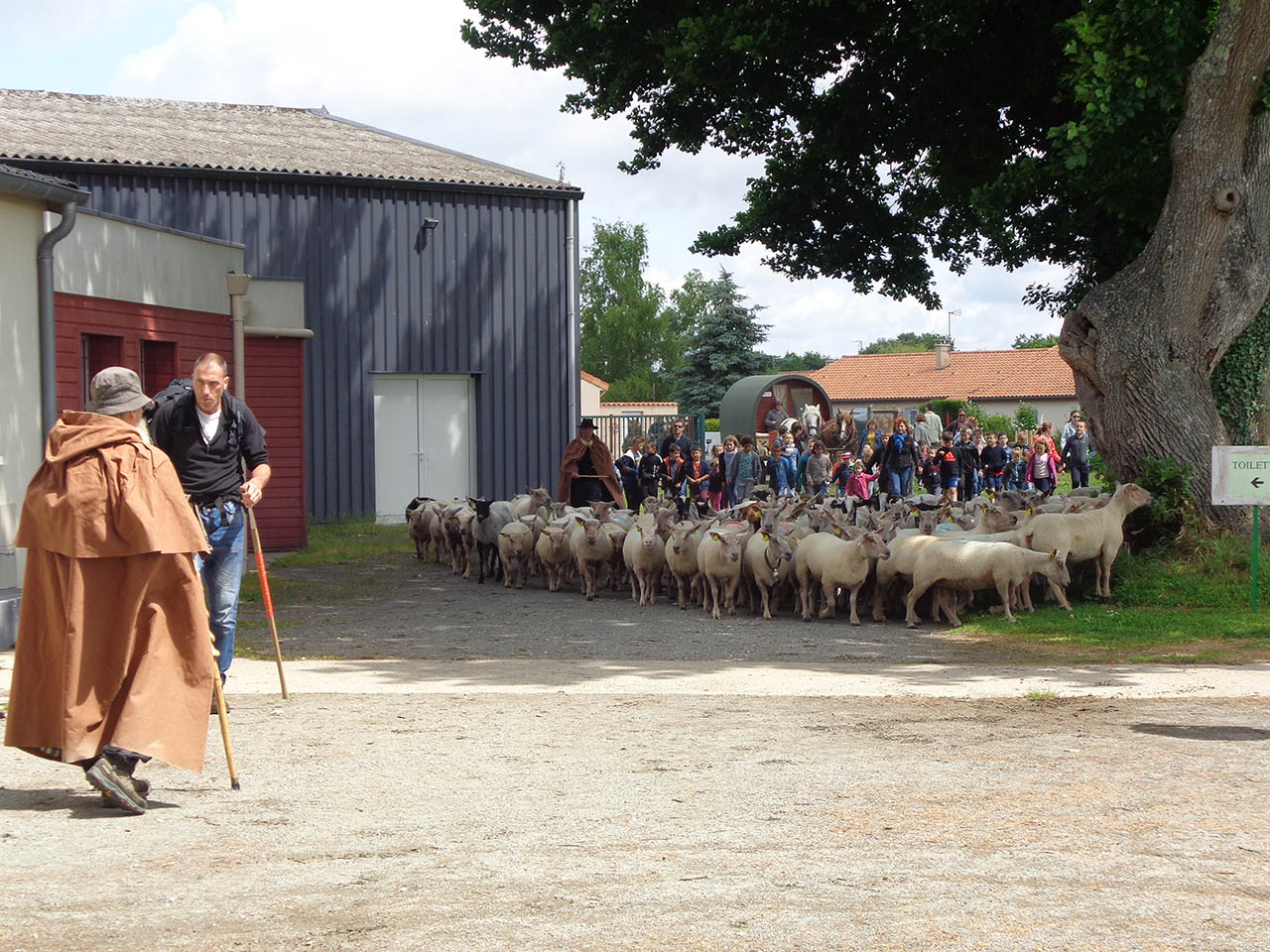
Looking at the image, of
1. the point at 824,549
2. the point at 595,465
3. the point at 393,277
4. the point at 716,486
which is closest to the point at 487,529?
the point at 595,465

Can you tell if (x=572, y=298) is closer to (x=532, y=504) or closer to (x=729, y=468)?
(x=729, y=468)

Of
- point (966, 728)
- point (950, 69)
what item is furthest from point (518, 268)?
point (966, 728)

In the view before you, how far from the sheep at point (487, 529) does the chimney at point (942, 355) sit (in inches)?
2612

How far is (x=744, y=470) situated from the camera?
2561cm

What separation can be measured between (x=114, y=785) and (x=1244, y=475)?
1168cm

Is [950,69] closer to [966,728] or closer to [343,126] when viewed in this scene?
[966,728]

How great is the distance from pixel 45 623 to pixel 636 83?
562 inches

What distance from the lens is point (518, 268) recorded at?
29531 mm

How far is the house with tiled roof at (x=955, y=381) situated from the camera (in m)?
76.4

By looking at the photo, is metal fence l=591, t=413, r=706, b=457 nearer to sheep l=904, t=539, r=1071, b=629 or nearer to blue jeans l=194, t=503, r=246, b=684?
sheep l=904, t=539, r=1071, b=629

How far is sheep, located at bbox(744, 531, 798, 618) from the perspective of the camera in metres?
14.7

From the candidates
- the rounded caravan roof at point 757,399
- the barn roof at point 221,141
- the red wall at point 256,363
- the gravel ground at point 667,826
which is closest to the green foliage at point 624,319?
the rounded caravan roof at point 757,399

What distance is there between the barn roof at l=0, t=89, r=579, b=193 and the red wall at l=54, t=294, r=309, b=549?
22.2ft

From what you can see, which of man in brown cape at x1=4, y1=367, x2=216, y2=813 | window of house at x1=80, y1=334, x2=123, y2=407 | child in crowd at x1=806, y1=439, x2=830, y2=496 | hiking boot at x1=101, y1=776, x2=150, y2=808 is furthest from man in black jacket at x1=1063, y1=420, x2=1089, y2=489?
hiking boot at x1=101, y1=776, x2=150, y2=808
